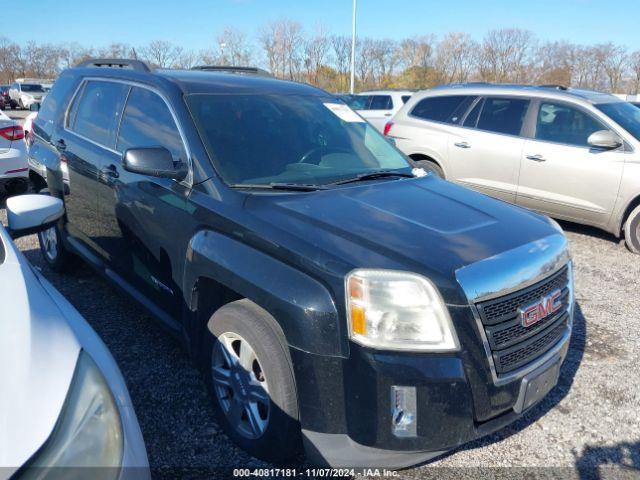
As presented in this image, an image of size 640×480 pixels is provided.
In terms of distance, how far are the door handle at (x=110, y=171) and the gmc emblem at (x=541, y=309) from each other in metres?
2.66

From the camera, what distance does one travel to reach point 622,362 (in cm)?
361

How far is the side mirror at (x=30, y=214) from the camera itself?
2500 millimetres

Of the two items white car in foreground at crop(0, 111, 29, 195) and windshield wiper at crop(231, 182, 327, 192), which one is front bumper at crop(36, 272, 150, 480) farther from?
white car in foreground at crop(0, 111, 29, 195)

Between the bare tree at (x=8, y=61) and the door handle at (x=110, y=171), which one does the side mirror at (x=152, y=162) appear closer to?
the door handle at (x=110, y=171)

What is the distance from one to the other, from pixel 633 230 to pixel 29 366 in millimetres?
6351

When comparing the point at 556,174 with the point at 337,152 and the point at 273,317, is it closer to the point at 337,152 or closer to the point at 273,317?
the point at 337,152

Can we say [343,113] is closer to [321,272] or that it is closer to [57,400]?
[321,272]

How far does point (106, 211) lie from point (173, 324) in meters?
1.14

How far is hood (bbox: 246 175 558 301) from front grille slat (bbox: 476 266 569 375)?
21 cm

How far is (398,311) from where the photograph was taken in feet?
6.56

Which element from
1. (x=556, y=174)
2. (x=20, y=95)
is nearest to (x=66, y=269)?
(x=556, y=174)

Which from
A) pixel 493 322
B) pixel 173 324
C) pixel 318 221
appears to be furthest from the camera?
pixel 173 324

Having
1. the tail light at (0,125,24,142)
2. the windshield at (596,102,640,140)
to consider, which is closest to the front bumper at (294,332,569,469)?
the windshield at (596,102,640,140)

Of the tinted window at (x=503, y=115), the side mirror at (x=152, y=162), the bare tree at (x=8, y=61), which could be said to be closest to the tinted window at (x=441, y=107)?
the tinted window at (x=503, y=115)
